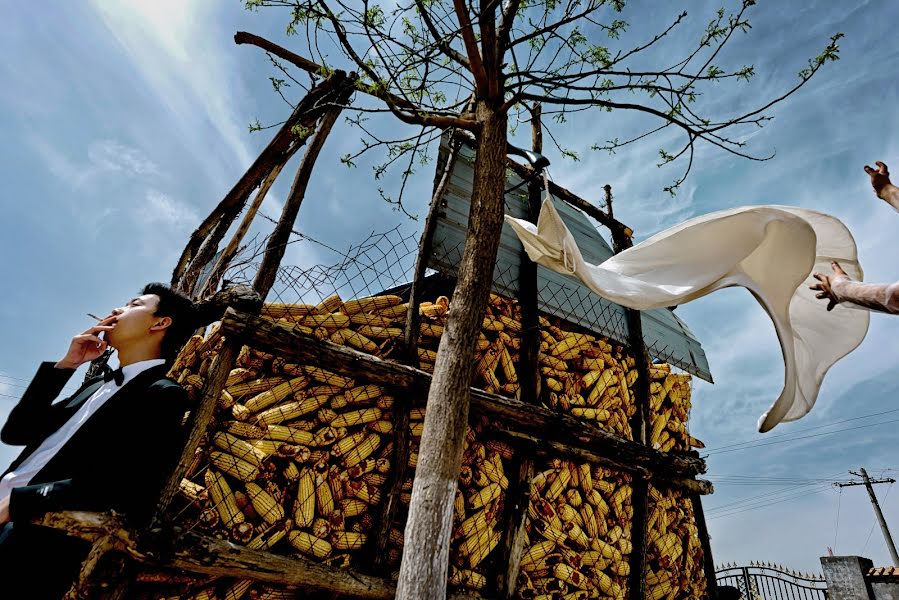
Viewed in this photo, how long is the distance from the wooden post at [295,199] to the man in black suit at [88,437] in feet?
4.02

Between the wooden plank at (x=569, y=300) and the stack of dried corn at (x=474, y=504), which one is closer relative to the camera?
the stack of dried corn at (x=474, y=504)

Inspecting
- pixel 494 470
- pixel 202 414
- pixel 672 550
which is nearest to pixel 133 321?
pixel 202 414

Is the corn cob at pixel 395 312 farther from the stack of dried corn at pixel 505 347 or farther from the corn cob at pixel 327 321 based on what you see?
the corn cob at pixel 327 321

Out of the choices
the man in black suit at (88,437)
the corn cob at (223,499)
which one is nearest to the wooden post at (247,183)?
the corn cob at (223,499)

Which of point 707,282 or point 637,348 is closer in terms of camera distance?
point 707,282

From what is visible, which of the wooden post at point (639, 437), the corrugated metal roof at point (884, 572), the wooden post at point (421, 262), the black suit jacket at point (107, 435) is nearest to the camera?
the black suit jacket at point (107, 435)

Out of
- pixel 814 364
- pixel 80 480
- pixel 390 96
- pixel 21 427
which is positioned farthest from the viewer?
pixel 390 96

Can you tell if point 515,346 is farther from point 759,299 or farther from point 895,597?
point 895,597

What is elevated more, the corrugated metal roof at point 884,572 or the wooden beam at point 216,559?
the corrugated metal roof at point 884,572

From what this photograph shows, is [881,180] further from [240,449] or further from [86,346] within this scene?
[240,449]

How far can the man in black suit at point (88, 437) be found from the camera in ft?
5.49

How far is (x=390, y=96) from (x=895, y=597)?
10.6m

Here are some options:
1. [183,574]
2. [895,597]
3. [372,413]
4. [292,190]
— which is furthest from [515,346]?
[895,597]

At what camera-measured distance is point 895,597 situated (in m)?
7.41
